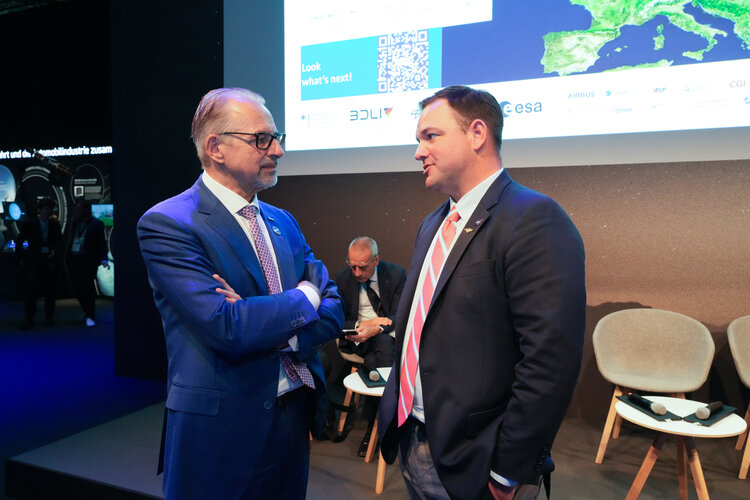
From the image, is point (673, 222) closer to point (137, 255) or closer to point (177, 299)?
point (177, 299)

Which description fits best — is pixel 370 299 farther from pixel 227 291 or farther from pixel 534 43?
pixel 227 291

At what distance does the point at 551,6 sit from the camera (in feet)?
11.5

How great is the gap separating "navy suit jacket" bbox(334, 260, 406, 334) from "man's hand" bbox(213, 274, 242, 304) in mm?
2575

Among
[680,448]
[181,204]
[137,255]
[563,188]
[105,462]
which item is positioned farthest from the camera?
[137,255]

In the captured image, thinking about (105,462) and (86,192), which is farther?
(86,192)

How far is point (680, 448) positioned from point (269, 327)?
7.98 ft

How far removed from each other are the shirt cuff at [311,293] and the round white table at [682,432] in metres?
1.87

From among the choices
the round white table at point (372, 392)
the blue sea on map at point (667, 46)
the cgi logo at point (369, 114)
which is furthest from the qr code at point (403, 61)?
the round white table at point (372, 392)

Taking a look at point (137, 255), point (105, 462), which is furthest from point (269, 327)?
point (137, 255)

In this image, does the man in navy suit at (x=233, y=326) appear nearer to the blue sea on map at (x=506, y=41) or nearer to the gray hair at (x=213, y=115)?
the gray hair at (x=213, y=115)

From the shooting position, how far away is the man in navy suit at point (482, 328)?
3.92 ft

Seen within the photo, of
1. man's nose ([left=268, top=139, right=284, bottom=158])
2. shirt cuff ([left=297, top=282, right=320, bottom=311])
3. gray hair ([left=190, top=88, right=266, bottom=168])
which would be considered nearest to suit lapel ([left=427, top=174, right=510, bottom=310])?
shirt cuff ([left=297, top=282, right=320, bottom=311])

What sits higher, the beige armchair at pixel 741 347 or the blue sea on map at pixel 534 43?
the blue sea on map at pixel 534 43

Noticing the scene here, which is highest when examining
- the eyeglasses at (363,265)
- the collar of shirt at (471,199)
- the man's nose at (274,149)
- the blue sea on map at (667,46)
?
the blue sea on map at (667,46)
